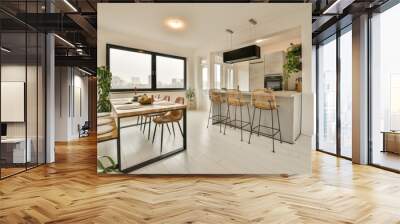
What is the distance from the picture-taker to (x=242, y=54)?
4016mm

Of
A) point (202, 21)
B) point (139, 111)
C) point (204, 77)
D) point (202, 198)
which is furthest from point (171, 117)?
point (202, 21)

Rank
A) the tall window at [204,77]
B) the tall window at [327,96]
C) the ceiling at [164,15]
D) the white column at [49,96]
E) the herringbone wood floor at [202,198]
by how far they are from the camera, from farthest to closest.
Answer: the tall window at [327,96] → the white column at [49,96] → the tall window at [204,77] → the ceiling at [164,15] → the herringbone wood floor at [202,198]

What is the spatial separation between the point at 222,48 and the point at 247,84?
59cm

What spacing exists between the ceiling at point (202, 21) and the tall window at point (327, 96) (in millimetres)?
2578

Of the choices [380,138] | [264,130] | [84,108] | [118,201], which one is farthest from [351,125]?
[84,108]

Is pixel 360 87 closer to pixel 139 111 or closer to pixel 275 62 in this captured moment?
pixel 275 62

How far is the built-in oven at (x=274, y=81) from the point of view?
3946 millimetres

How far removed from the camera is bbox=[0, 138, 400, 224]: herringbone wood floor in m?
2.87

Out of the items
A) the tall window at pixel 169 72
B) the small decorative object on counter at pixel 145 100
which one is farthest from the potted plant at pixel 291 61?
the small decorative object on counter at pixel 145 100

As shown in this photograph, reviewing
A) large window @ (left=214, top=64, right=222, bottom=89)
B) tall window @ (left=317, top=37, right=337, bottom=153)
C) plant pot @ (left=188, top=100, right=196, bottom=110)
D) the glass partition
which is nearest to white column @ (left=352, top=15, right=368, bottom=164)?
tall window @ (left=317, top=37, right=337, bottom=153)

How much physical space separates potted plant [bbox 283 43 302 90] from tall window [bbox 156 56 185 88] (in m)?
1.36

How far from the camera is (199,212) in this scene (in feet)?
9.87

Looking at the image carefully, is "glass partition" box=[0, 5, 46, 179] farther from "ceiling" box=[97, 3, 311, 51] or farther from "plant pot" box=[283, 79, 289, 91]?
"plant pot" box=[283, 79, 289, 91]

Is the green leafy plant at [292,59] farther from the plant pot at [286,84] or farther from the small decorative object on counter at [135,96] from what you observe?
the small decorative object on counter at [135,96]
